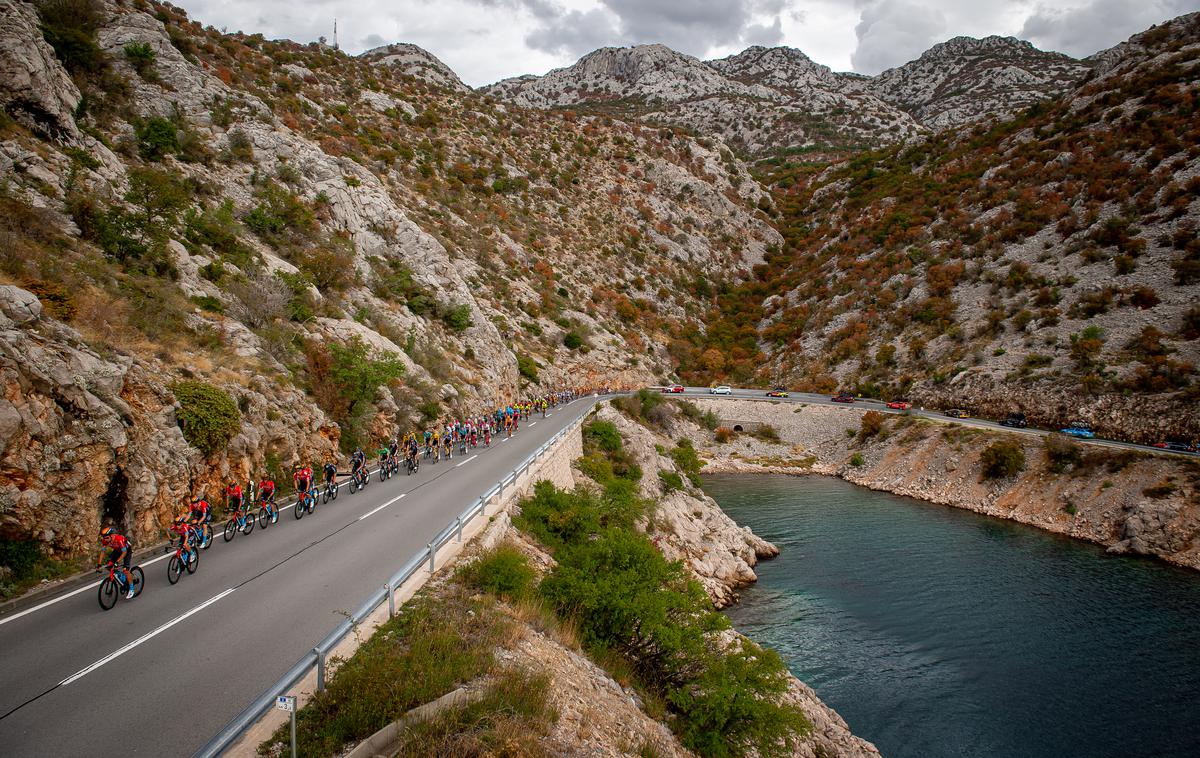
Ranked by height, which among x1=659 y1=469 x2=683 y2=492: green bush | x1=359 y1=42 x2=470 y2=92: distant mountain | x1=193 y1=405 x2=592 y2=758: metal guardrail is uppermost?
x1=359 y1=42 x2=470 y2=92: distant mountain

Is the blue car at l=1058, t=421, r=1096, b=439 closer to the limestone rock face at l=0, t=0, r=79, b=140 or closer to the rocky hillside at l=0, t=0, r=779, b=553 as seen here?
the rocky hillside at l=0, t=0, r=779, b=553

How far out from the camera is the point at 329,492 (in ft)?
56.4

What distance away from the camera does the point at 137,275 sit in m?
18.3

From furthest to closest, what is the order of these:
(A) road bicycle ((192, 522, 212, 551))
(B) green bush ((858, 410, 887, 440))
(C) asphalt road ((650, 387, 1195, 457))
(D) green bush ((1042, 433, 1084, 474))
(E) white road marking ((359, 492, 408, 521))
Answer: (B) green bush ((858, 410, 887, 440)), (C) asphalt road ((650, 387, 1195, 457)), (D) green bush ((1042, 433, 1084, 474)), (E) white road marking ((359, 492, 408, 521)), (A) road bicycle ((192, 522, 212, 551))

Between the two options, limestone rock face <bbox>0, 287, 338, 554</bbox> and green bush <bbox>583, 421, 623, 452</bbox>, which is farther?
green bush <bbox>583, 421, 623, 452</bbox>

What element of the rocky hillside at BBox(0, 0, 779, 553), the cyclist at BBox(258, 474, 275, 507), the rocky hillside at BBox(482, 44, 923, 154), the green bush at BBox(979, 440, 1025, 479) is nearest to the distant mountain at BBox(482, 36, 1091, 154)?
the rocky hillside at BBox(482, 44, 923, 154)

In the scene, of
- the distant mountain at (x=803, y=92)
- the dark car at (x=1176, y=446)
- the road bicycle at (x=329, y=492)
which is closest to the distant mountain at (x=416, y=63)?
the distant mountain at (x=803, y=92)

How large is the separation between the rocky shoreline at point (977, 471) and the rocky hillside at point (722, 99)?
81.5m

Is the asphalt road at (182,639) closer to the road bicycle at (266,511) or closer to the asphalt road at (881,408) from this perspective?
the road bicycle at (266,511)

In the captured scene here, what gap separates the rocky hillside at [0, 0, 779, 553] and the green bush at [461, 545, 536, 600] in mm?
7599

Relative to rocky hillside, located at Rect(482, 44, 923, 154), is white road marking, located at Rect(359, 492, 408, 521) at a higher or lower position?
lower

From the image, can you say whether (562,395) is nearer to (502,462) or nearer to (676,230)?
(502,462)

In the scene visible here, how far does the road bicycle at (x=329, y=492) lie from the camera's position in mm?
16969

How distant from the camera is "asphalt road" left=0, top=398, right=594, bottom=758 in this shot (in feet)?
20.6
